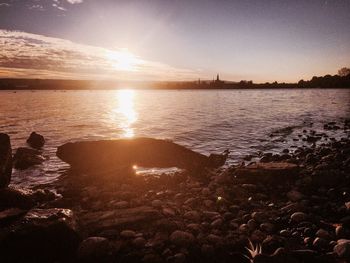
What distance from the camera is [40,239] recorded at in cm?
605

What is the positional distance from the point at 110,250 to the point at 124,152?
8899mm

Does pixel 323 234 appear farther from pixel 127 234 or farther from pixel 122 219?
pixel 122 219

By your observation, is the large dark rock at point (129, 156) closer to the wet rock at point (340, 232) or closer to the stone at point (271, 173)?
the stone at point (271, 173)

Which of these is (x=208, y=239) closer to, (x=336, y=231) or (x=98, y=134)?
(x=336, y=231)

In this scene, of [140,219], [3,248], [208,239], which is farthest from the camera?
[140,219]

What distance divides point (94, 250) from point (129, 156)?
8869mm

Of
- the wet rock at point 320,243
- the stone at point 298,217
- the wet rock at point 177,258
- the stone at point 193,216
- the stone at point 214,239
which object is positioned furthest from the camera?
the stone at point 193,216

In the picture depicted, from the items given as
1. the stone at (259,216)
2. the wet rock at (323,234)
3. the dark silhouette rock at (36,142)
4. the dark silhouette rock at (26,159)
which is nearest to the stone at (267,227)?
the stone at (259,216)

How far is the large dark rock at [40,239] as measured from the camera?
5.83 m

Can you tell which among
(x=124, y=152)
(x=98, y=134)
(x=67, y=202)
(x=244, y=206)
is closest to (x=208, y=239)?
(x=244, y=206)

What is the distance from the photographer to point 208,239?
7016mm

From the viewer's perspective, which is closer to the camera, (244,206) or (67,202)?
(244,206)

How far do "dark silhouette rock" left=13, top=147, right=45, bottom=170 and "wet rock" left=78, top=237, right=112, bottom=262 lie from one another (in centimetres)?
1129

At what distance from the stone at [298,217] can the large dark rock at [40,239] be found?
5.76 meters
